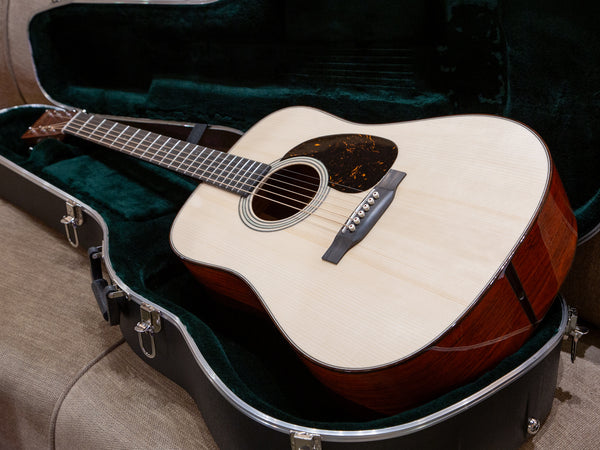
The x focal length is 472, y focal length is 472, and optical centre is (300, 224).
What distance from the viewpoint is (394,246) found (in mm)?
638

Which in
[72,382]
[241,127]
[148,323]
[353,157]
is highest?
[353,157]

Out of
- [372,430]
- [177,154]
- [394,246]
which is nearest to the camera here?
[372,430]

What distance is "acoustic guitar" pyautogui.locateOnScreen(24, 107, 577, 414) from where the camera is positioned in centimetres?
55

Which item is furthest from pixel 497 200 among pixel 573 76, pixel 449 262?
pixel 573 76

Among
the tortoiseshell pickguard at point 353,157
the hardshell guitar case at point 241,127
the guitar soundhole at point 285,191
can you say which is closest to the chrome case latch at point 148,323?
the hardshell guitar case at point 241,127

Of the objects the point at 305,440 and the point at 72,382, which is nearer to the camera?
the point at 305,440

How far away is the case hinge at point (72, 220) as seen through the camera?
1.02 meters

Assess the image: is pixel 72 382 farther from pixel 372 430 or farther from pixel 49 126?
pixel 49 126

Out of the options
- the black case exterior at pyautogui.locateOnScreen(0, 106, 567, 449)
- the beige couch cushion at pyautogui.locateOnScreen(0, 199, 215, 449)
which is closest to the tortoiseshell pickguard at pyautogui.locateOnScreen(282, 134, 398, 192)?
the black case exterior at pyautogui.locateOnScreen(0, 106, 567, 449)

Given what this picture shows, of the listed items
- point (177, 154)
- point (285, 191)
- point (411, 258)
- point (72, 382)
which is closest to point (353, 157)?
point (285, 191)

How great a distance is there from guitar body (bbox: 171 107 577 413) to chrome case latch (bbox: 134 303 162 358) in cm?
10

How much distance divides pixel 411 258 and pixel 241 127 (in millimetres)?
703

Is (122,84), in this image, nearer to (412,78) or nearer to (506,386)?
(412,78)

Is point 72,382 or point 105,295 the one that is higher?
point 105,295
